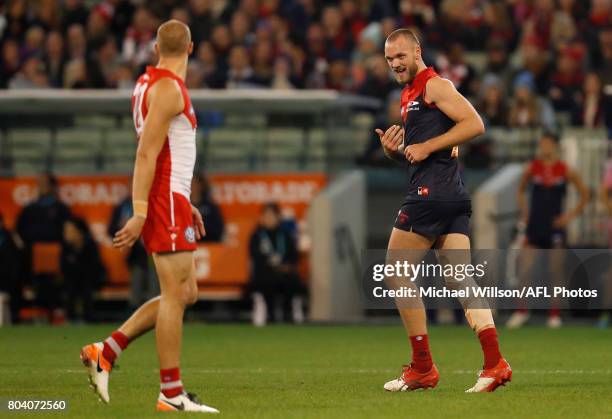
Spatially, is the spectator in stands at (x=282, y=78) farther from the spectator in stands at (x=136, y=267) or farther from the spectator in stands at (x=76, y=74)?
the spectator in stands at (x=136, y=267)

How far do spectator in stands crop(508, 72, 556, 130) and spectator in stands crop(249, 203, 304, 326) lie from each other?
380 centimetres

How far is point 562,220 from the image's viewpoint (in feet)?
65.0

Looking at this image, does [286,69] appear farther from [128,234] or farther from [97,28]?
[128,234]

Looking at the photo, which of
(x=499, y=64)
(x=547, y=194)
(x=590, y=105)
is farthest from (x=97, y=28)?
(x=547, y=194)

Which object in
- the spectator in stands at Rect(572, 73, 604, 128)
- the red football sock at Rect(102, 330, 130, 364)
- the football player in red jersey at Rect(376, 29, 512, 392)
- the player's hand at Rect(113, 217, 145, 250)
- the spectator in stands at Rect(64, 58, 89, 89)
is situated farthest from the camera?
the spectator in stands at Rect(64, 58, 89, 89)

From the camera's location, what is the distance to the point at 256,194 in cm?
2242

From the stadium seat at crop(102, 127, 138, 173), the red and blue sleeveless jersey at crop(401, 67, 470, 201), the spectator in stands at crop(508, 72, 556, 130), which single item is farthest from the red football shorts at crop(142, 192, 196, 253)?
the spectator in stands at crop(508, 72, 556, 130)

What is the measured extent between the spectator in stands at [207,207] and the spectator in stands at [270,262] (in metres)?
0.55

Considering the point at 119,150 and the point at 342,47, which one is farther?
the point at 342,47

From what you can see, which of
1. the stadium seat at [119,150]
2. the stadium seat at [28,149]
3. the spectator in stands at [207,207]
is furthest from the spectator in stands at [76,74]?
the spectator in stands at [207,207]

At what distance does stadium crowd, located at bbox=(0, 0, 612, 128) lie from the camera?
77.7 ft

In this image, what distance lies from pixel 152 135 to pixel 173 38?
1.95ft

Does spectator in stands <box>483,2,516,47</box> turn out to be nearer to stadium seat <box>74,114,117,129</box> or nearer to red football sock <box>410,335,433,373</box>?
stadium seat <box>74,114,117,129</box>

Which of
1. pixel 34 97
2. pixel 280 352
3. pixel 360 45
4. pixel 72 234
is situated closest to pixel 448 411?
pixel 280 352
